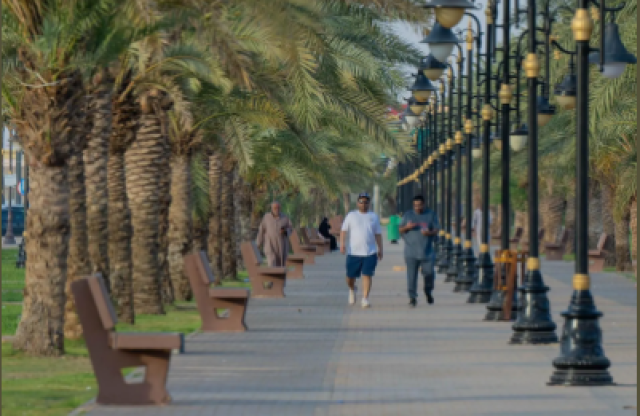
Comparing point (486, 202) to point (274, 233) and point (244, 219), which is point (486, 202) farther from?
point (244, 219)

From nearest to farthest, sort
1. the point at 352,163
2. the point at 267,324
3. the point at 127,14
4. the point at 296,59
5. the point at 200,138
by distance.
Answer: the point at 127,14 → the point at 296,59 → the point at 267,324 → the point at 200,138 → the point at 352,163

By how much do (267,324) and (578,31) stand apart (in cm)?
828

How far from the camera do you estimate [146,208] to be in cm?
2198

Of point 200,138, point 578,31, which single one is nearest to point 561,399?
point 578,31

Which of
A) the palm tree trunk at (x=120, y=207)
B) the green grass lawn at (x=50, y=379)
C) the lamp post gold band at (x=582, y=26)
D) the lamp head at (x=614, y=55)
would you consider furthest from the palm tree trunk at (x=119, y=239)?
the lamp post gold band at (x=582, y=26)

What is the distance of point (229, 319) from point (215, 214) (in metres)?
11.9

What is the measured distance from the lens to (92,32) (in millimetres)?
14859

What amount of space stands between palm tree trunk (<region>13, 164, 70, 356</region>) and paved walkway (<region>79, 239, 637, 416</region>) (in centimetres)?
142

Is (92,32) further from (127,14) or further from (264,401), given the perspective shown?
(264,401)

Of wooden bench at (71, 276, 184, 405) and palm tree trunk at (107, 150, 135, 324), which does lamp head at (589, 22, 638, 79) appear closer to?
wooden bench at (71, 276, 184, 405)

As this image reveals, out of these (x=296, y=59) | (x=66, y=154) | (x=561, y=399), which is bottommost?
(x=561, y=399)

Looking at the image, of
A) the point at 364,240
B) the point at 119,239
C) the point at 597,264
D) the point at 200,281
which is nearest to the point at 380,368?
the point at 200,281

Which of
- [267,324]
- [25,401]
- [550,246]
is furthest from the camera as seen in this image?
[550,246]

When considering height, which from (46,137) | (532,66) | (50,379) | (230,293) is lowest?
(50,379)
